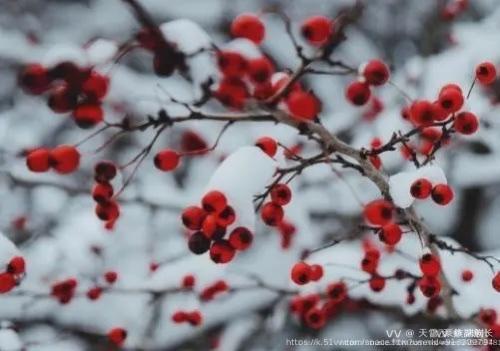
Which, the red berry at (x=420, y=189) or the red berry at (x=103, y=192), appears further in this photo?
the red berry at (x=103, y=192)

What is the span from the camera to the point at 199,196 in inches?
141

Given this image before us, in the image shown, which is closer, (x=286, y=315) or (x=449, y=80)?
(x=286, y=315)

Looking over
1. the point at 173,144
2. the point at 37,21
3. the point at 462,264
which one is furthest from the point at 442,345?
the point at 37,21

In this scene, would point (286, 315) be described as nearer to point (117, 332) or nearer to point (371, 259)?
point (117, 332)

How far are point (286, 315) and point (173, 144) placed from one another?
2296 mm

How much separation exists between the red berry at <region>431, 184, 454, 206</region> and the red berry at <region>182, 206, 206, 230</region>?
2.36 feet

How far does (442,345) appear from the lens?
2525mm

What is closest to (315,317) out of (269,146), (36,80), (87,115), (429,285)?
(429,285)

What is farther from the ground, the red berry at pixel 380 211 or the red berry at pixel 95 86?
the red berry at pixel 95 86

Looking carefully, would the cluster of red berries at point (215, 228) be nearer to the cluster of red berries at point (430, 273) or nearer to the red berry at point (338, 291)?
the cluster of red berries at point (430, 273)

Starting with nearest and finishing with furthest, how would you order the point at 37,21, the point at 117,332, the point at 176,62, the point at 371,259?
1. the point at 176,62
2. the point at 371,259
3. the point at 117,332
4. the point at 37,21

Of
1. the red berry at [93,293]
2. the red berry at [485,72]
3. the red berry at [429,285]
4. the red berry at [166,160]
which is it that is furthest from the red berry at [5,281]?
the red berry at [485,72]

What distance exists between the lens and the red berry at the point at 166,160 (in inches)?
71.1

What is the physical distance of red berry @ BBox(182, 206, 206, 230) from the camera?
1510 millimetres
